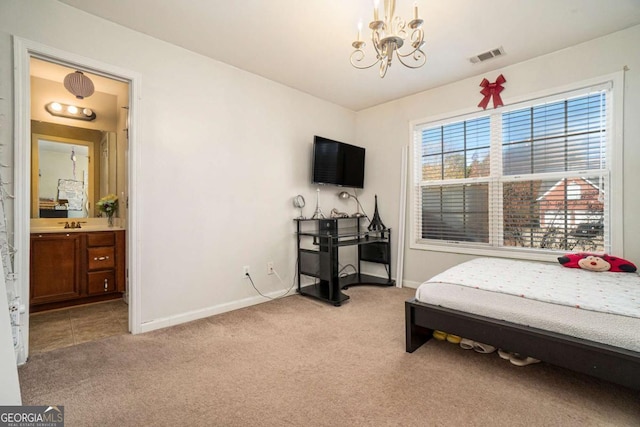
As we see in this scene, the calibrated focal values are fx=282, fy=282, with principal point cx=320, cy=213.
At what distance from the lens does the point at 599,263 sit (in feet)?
7.50

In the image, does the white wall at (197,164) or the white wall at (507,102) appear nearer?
the white wall at (197,164)

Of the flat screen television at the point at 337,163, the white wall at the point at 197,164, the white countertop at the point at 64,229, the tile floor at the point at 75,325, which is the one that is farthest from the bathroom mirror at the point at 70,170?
the flat screen television at the point at 337,163

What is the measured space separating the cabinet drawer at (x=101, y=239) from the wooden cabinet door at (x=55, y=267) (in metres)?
0.10

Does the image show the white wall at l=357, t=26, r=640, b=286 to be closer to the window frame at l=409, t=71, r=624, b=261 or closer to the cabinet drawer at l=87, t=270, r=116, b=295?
the window frame at l=409, t=71, r=624, b=261

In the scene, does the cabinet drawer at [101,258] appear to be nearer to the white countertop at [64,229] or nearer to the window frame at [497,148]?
the white countertop at [64,229]

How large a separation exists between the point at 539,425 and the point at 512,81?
310cm

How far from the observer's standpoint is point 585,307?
5.01 ft

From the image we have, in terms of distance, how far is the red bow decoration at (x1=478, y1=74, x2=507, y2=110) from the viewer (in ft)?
10.1

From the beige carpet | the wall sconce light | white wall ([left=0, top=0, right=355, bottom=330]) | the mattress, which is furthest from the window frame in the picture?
the wall sconce light

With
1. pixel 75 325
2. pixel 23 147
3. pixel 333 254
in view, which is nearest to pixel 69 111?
pixel 23 147

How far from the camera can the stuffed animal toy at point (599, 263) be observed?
7.32 feet

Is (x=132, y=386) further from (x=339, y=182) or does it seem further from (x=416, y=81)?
(x=416, y=81)

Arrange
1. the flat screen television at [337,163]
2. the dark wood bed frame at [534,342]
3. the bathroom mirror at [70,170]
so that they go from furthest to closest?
the flat screen television at [337,163], the bathroom mirror at [70,170], the dark wood bed frame at [534,342]

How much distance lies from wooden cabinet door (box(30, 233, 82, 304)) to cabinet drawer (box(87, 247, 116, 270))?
103mm
